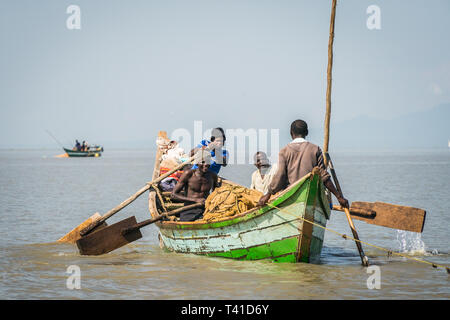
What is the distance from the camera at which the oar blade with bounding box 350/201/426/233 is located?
933 centimetres

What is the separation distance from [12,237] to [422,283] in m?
9.58

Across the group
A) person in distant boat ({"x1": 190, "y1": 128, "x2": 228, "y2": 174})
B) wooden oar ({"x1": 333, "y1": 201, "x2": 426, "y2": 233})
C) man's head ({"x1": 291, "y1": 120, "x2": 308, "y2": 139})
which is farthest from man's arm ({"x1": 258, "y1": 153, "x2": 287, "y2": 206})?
person in distant boat ({"x1": 190, "y1": 128, "x2": 228, "y2": 174})

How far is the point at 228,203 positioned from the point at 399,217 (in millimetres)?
2789

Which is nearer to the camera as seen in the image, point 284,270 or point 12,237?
point 284,270

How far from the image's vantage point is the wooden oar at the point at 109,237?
1108 centimetres

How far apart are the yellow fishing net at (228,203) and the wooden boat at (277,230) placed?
8.5 inches

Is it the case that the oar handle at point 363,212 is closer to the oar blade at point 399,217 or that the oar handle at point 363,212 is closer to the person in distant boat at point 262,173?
the oar blade at point 399,217

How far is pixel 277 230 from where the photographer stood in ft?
29.9

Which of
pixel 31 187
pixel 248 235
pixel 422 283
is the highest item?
pixel 248 235

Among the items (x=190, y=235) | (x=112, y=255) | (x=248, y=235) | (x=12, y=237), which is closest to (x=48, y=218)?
(x=12, y=237)

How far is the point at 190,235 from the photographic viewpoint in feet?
34.3

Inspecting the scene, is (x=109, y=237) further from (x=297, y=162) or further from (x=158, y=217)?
(x=297, y=162)

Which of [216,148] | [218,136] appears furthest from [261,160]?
[218,136]
